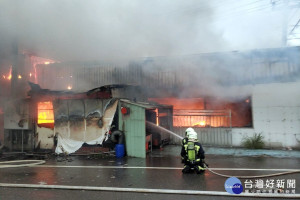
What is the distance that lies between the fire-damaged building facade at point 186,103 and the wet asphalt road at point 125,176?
1.30m

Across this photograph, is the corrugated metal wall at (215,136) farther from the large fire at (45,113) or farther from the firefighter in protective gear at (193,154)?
the large fire at (45,113)

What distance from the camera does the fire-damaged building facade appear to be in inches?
344

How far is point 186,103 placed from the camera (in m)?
11.2

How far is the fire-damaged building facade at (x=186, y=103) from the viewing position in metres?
8.73

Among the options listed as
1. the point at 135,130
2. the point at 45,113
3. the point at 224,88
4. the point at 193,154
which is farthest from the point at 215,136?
the point at 45,113

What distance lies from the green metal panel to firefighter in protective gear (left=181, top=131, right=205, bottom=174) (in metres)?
2.77

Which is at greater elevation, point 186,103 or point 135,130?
point 186,103

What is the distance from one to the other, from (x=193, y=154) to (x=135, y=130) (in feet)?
10.9

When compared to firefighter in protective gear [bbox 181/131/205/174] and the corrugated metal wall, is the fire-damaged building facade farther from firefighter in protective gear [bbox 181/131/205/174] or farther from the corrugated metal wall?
firefighter in protective gear [bbox 181/131/205/174]

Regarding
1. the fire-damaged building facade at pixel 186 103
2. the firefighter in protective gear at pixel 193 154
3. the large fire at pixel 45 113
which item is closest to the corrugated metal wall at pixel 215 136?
the fire-damaged building facade at pixel 186 103

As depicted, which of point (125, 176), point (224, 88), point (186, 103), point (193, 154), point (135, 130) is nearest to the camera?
point (193, 154)

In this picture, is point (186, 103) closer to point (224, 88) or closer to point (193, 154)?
point (224, 88)

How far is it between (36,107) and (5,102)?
145 cm

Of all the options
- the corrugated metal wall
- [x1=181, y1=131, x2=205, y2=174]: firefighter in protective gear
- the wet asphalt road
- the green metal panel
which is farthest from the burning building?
[x1=181, y1=131, x2=205, y2=174]: firefighter in protective gear
